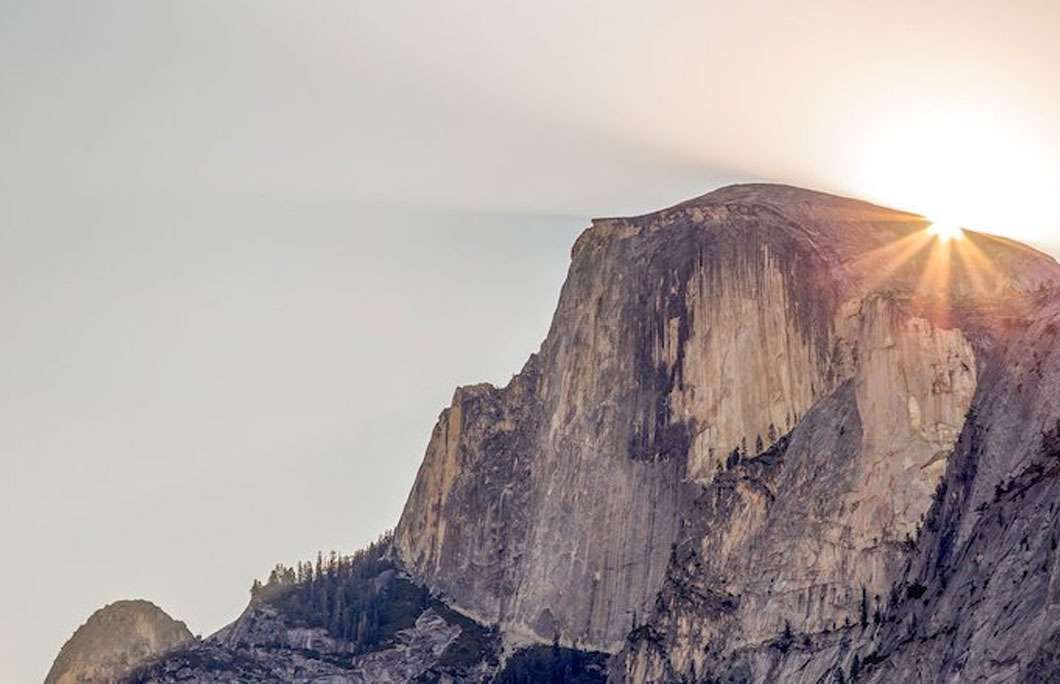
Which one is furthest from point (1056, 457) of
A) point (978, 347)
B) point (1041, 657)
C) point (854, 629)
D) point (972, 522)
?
point (978, 347)

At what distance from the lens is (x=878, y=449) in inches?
7864

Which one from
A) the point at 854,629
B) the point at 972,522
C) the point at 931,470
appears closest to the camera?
the point at 972,522

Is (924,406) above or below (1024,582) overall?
above

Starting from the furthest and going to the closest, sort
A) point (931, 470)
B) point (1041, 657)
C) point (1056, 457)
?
1. point (931, 470)
2. point (1056, 457)
3. point (1041, 657)

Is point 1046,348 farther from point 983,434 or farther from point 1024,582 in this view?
point 1024,582

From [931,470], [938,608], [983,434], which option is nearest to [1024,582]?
[938,608]

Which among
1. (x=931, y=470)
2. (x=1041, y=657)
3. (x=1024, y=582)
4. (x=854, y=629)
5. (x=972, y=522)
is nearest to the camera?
(x=1041, y=657)

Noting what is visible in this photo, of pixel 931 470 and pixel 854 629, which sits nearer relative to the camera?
pixel 854 629

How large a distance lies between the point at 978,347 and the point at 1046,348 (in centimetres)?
4026

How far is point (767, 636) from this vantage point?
199 m

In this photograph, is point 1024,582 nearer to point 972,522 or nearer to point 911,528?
point 972,522

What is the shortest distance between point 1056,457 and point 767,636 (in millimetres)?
60270

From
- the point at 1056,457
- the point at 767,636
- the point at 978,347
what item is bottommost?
the point at 767,636

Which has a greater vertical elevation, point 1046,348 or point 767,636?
point 1046,348
